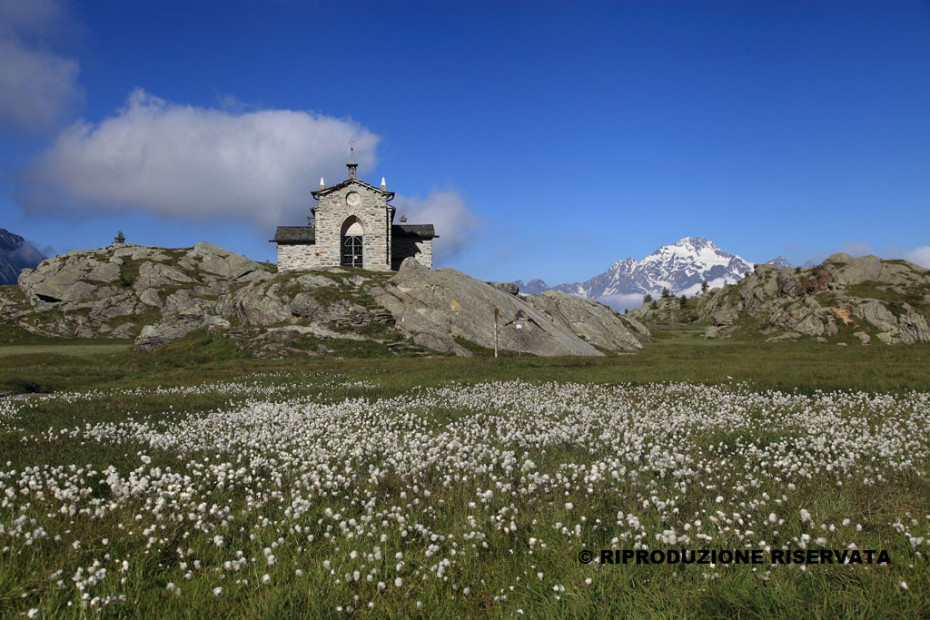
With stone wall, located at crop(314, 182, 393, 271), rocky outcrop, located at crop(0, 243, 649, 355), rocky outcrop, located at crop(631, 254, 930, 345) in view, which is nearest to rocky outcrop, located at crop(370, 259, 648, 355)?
rocky outcrop, located at crop(0, 243, 649, 355)

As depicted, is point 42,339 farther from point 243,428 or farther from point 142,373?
point 243,428

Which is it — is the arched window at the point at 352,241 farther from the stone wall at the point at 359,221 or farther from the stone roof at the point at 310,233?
the stone roof at the point at 310,233

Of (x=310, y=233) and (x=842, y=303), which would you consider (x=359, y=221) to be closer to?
(x=310, y=233)

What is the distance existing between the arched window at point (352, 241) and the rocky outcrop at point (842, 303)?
5564 cm

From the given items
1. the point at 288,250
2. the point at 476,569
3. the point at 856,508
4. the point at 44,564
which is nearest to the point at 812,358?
the point at 856,508

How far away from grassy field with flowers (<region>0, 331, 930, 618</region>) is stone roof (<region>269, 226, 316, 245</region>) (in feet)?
193

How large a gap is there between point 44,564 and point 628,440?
33.4 ft

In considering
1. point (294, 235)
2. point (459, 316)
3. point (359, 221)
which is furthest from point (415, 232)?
point (459, 316)

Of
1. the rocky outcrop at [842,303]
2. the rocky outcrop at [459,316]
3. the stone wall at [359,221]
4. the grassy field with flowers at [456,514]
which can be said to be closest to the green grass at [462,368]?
the rocky outcrop at [459,316]

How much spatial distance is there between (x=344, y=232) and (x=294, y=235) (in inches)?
264

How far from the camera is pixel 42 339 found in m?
87.8

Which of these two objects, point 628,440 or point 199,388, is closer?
point 628,440

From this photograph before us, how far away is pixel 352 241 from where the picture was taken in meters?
75.2

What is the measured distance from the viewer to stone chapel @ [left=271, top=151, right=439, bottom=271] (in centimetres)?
7331
